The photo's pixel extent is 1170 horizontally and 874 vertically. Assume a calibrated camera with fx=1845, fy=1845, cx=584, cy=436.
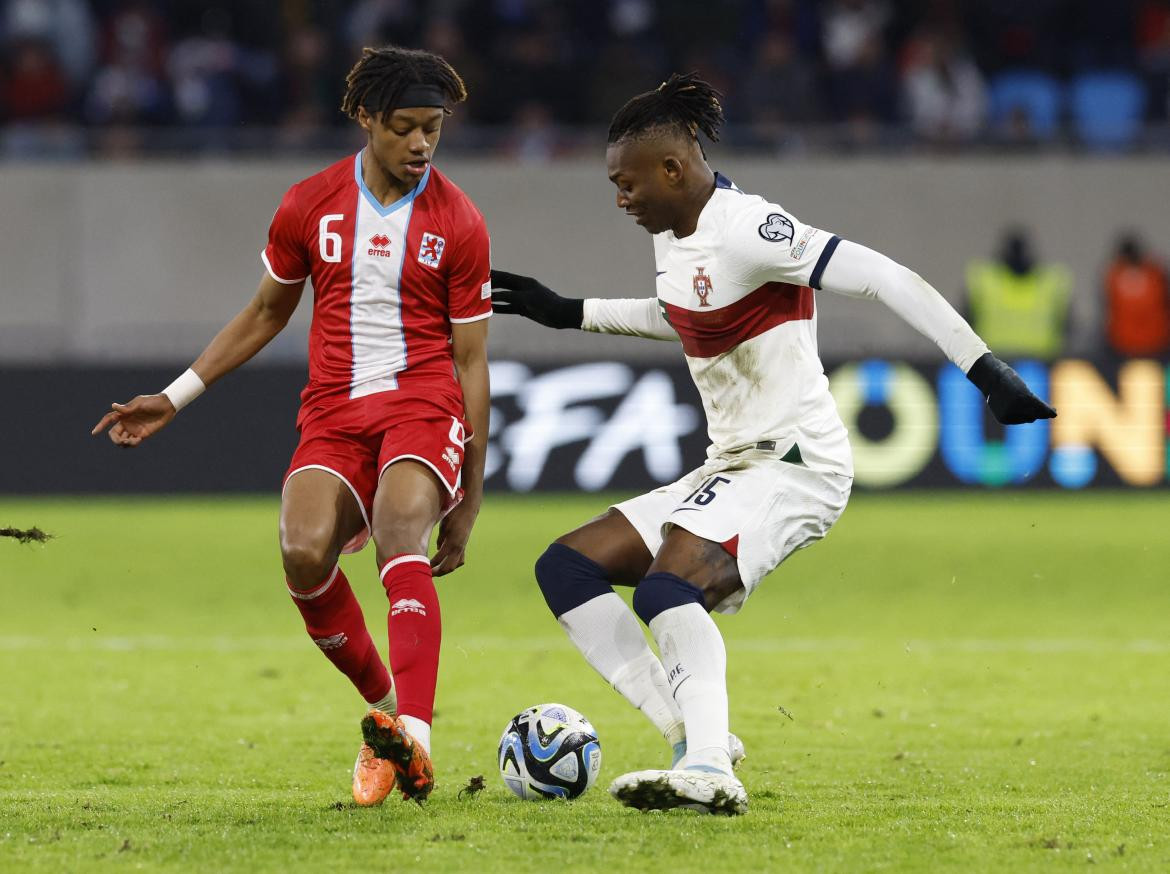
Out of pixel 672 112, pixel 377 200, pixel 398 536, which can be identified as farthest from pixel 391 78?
pixel 398 536

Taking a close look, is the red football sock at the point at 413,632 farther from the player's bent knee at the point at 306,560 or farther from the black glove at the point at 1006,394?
the black glove at the point at 1006,394

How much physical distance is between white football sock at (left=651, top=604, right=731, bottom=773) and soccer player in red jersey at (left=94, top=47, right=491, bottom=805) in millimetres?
671

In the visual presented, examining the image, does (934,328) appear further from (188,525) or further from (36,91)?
(36,91)

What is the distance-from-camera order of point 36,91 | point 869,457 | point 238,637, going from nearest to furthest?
1. point 238,637
2. point 869,457
3. point 36,91

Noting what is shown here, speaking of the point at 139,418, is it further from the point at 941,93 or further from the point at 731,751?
the point at 941,93

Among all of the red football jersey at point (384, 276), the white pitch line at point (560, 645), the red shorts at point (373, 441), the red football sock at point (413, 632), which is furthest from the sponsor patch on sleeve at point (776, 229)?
the white pitch line at point (560, 645)

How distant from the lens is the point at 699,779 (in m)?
4.63

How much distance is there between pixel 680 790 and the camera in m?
4.59

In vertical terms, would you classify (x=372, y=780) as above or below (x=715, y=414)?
below

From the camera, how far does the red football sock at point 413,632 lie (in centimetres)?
498

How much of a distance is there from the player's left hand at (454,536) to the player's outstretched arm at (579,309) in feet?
2.12

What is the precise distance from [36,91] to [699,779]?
48.9ft

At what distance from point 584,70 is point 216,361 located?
13342mm

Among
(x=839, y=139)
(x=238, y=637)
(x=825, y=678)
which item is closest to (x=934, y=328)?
(x=825, y=678)
